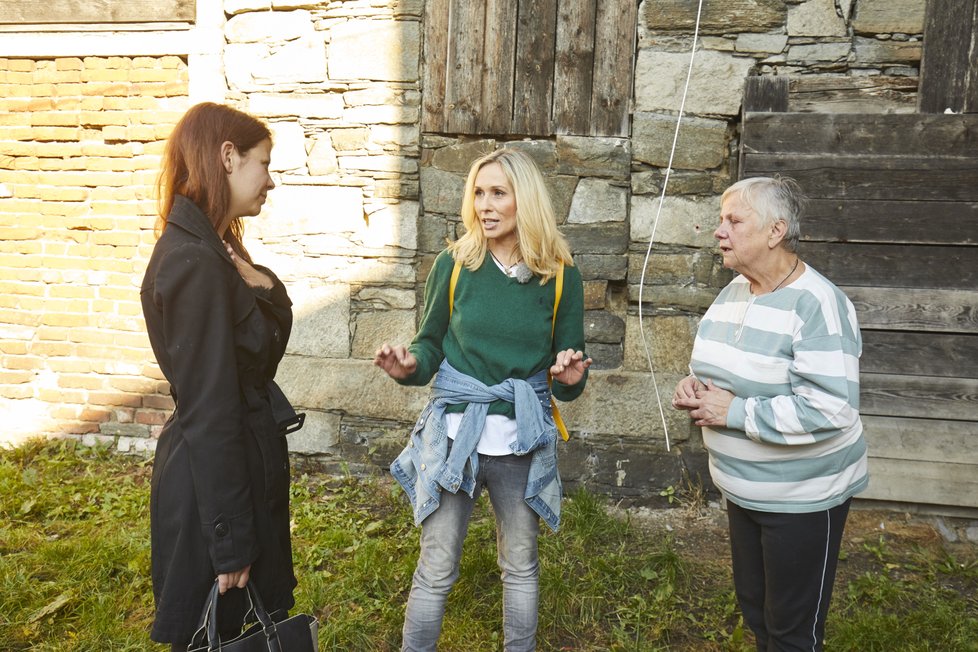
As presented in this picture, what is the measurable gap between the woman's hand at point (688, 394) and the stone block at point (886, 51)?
8.17 ft

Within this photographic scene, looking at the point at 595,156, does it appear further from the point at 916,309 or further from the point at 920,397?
the point at 920,397

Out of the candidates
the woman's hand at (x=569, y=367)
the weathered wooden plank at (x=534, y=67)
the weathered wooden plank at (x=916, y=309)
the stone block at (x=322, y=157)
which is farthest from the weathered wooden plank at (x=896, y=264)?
the stone block at (x=322, y=157)

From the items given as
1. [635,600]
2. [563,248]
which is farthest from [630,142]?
[635,600]

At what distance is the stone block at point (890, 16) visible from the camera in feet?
12.1

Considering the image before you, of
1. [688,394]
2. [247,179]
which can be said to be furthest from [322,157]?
[688,394]

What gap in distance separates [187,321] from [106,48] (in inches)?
140

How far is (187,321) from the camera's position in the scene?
180cm

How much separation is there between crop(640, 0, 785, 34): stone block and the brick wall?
2.82 metres

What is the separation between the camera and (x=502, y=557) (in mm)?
2404

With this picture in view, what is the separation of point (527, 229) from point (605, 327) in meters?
1.84

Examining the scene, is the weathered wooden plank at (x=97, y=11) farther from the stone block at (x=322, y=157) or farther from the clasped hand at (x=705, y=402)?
the clasped hand at (x=705, y=402)

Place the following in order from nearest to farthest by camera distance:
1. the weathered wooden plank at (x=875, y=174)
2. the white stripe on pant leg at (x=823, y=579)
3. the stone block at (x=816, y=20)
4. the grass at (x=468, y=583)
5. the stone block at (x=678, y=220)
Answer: the white stripe on pant leg at (x=823, y=579), the grass at (x=468, y=583), the weathered wooden plank at (x=875, y=174), the stone block at (x=816, y=20), the stone block at (x=678, y=220)

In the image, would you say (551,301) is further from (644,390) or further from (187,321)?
(644,390)

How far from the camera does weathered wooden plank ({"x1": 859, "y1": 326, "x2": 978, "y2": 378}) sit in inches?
146
